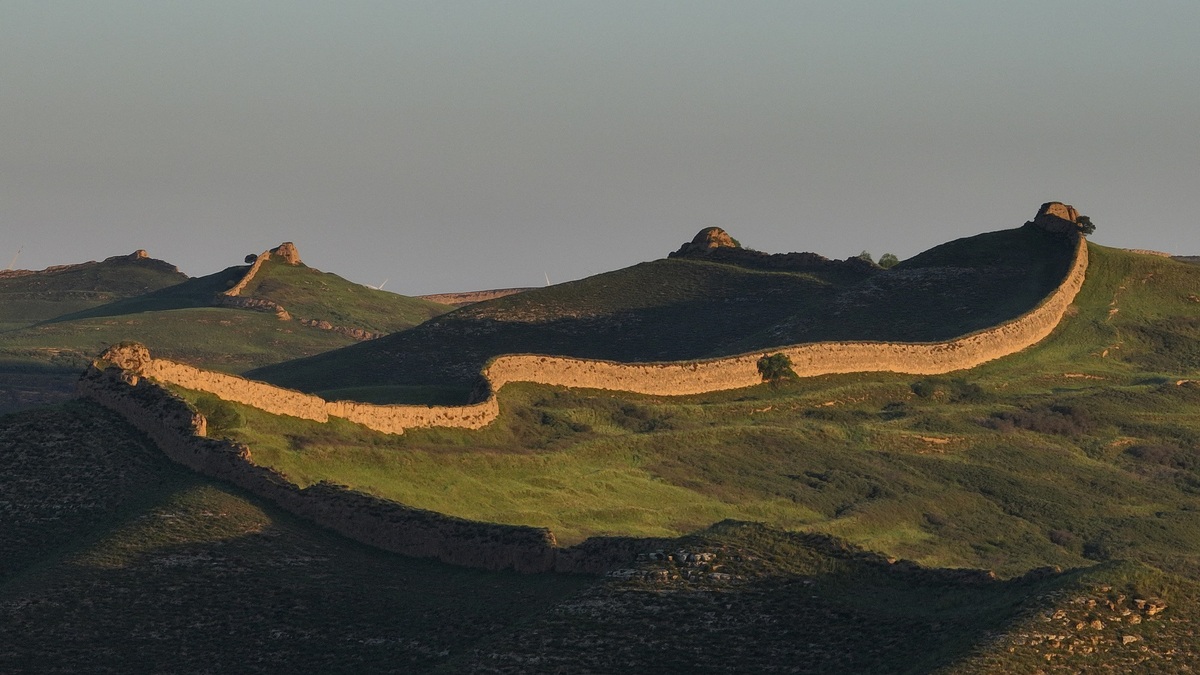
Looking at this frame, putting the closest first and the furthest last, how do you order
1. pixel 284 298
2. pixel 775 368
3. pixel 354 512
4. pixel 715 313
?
1. pixel 354 512
2. pixel 775 368
3. pixel 715 313
4. pixel 284 298

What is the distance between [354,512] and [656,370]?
95.5 ft

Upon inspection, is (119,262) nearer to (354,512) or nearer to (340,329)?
(340,329)

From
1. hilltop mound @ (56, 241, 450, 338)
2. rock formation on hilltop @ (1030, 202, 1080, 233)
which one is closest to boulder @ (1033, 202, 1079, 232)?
rock formation on hilltop @ (1030, 202, 1080, 233)

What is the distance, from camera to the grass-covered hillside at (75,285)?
146 metres

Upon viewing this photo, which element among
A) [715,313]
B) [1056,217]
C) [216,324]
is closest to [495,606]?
Result: [715,313]

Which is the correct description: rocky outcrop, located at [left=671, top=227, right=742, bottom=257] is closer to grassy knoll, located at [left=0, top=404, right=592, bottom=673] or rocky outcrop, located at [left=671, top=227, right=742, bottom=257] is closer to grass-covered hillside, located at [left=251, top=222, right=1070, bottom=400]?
grass-covered hillside, located at [left=251, top=222, right=1070, bottom=400]

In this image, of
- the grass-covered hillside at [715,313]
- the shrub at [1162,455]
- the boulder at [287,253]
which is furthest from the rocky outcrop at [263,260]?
the shrub at [1162,455]

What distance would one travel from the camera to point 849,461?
6175 centimetres

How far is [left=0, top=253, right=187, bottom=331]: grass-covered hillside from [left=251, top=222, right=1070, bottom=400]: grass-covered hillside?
54220 mm

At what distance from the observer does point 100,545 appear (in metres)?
40.5

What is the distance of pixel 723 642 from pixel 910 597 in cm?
379

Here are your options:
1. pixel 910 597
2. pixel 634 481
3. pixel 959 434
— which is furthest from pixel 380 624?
pixel 959 434

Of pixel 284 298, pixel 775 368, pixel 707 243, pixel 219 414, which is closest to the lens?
pixel 219 414

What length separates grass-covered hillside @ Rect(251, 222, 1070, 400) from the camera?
88.8 metres
